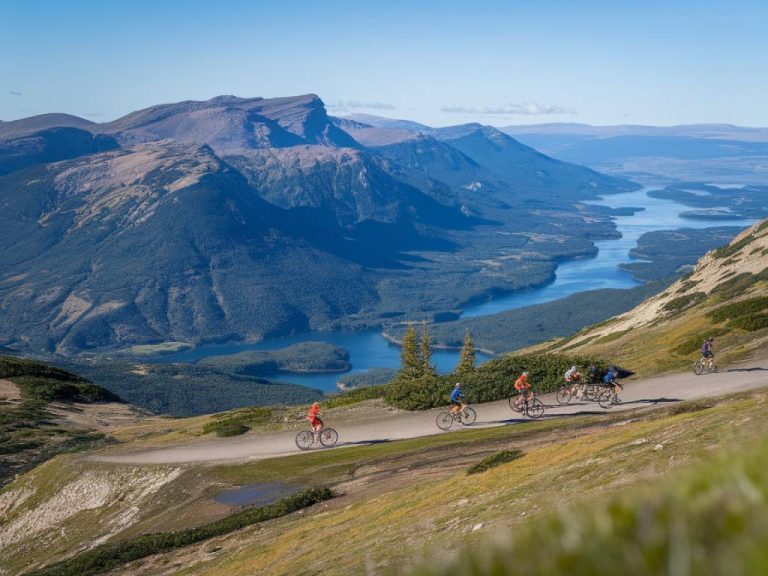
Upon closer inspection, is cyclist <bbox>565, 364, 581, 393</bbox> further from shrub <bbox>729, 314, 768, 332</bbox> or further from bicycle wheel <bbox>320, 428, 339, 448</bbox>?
bicycle wheel <bbox>320, 428, 339, 448</bbox>

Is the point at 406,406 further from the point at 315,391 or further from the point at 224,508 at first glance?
the point at 315,391

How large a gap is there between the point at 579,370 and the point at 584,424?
8956 millimetres

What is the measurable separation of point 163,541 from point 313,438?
38.2ft

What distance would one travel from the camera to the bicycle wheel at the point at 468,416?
121 feet

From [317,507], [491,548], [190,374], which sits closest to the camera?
[491,548]

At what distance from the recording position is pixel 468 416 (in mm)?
37062

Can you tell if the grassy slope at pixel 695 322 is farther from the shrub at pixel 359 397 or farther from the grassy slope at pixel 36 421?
the grassy slope at pixel 36 421

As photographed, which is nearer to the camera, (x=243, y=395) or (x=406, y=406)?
(x=406, y=406)

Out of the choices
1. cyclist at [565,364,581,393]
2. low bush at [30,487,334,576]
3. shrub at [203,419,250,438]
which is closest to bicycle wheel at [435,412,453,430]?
cyclist at [565,364,581,393]

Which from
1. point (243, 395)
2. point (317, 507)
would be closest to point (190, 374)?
point (243, 395)

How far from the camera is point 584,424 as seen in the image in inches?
1224

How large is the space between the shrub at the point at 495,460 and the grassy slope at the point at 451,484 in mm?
446

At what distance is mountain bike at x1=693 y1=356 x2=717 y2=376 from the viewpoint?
124 feet

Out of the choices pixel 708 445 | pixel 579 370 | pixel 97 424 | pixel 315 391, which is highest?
pixel 708 445
